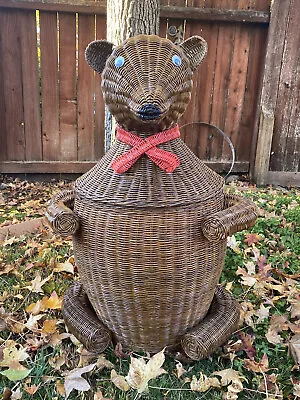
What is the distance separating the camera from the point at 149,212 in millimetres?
1458

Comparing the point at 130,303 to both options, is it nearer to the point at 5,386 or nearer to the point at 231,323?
the point at 231,323

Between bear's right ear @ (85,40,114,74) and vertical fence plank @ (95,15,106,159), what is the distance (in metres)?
2.49

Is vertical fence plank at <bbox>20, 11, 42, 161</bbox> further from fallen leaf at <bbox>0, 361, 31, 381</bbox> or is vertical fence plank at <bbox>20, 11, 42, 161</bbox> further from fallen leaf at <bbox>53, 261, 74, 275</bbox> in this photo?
fallen leaf at <bbox>0, 361, 31, 381</bbox>

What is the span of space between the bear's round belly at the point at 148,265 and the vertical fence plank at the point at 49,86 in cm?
274

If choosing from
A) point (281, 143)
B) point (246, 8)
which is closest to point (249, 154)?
point (281, 143)

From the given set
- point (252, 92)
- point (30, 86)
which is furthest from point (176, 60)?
point (252, 92)

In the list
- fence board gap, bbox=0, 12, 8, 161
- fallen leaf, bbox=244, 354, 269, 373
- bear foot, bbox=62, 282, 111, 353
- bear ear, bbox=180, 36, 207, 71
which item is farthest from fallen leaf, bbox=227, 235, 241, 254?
fence board gap, bbox=0, 12, 8, 161

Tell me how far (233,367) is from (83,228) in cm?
92

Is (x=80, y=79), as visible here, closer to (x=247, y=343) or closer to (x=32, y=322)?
(x=32, y=322)

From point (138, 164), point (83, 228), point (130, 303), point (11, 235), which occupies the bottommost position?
point (11, 235)

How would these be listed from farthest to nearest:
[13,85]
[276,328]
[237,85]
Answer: [237,85] → [13,85] → [276,328]

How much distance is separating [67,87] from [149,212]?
299cm

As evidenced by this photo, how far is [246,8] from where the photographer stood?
4105 mm

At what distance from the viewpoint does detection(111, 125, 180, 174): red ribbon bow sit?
4.89ft
